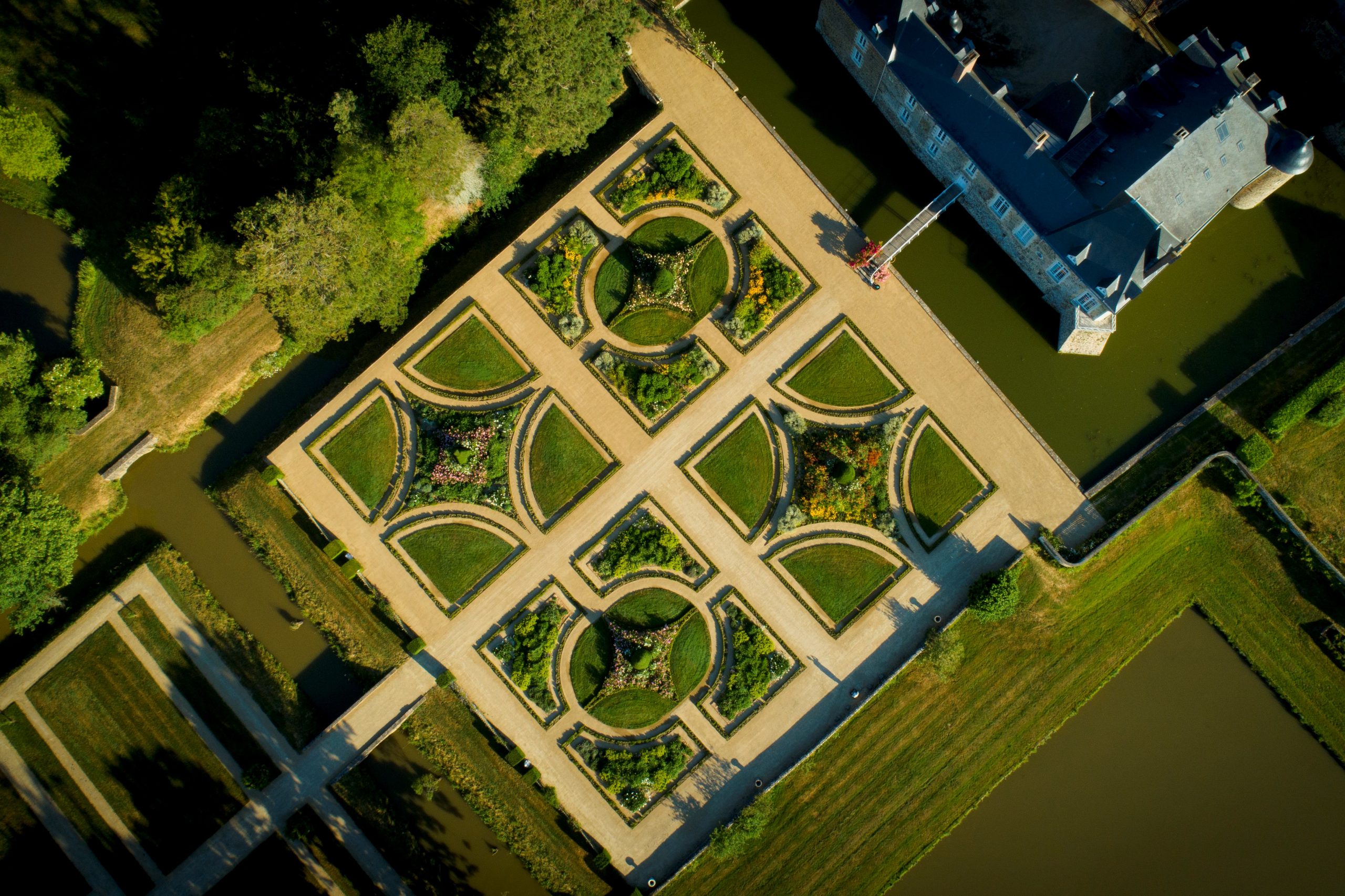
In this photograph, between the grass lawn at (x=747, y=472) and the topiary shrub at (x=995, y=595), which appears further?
the grass lawn at (x=747, y=472)

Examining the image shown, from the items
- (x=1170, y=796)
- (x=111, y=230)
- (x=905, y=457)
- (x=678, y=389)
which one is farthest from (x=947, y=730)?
(x=111, y=230)

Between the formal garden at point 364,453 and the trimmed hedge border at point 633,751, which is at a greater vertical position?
the formal garden at point 364,453

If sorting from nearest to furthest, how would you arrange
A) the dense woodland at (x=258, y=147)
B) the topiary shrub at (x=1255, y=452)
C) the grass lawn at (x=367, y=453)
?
1. the dense woodland at (x=258, y=147)
2. the topiary shrub at (x=1255, y=452)
3. the grass lawn at (x=367, y=453)

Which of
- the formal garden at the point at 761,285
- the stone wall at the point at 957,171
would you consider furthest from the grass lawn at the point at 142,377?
the stone wall at the point at 957,171

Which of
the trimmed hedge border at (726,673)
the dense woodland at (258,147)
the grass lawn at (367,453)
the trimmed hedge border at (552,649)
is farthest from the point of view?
the grass lawn at (367,453)

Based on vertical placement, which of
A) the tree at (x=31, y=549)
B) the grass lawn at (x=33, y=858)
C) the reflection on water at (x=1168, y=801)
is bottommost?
the reflection on water at (x=1168, y=801)

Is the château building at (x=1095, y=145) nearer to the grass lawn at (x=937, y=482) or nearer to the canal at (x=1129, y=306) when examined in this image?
the canal at (x=1129, y=306)
